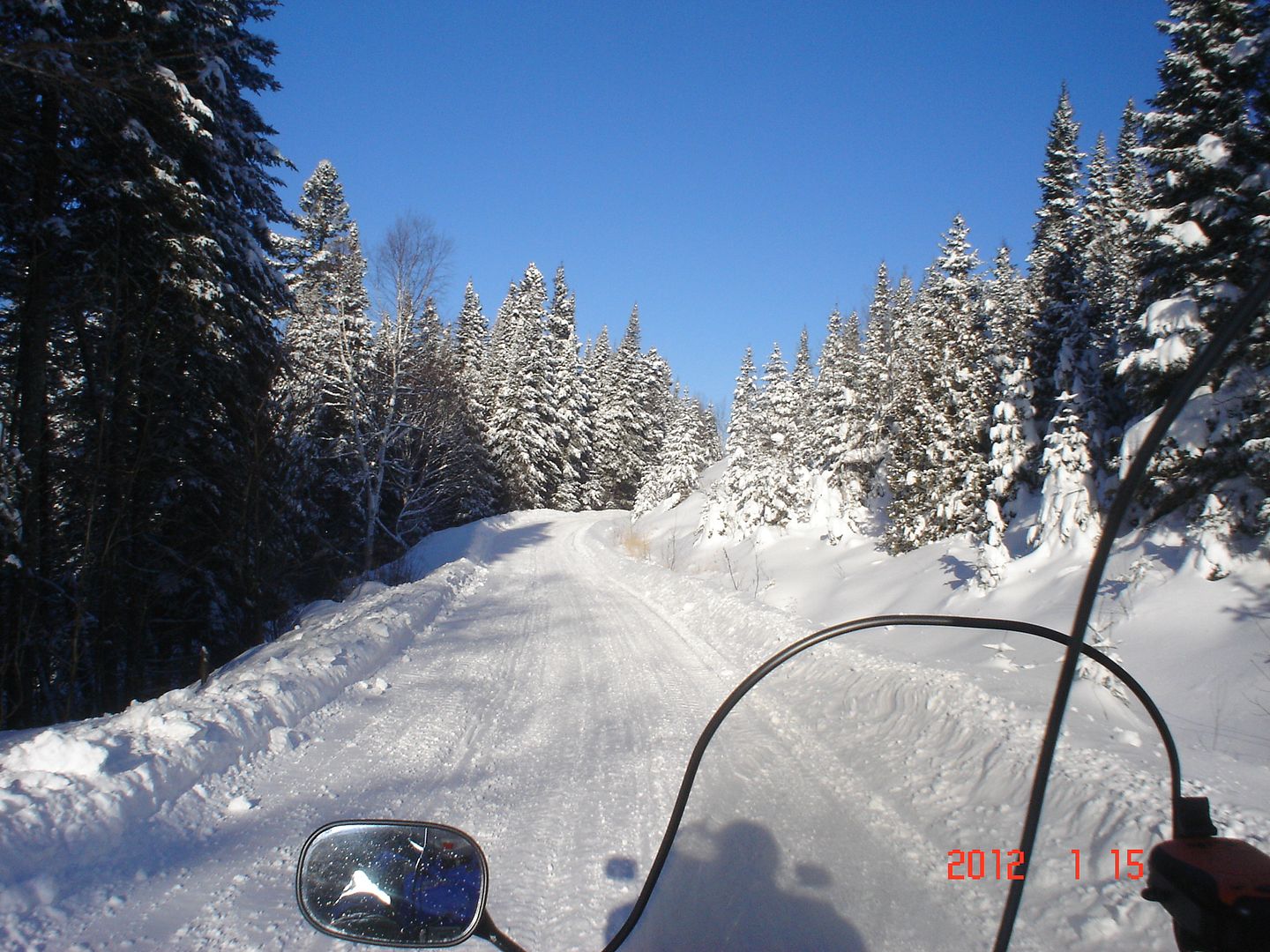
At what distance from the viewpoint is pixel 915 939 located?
321 cm

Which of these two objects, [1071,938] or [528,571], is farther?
[528,571]

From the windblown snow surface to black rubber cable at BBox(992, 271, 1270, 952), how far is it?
2.11 meters

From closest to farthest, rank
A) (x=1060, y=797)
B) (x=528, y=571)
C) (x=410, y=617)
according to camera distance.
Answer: (x=1060, y=797)
(x=410, y=617)
(x=528, y=571)

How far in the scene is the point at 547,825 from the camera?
4.34 meters

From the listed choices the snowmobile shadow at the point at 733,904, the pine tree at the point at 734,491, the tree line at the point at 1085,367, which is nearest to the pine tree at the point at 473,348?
the pine tree at the point at 734,491

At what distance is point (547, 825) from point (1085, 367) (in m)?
17.2

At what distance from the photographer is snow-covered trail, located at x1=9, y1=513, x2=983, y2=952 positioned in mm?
3221

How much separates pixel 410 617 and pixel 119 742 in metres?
6.35

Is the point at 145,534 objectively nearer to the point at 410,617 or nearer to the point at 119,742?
the point at 410,617

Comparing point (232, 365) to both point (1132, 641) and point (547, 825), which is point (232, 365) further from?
point (1132, 641)

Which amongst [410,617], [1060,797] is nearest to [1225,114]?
[1060,797]

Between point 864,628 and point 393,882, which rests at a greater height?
point 864,628
